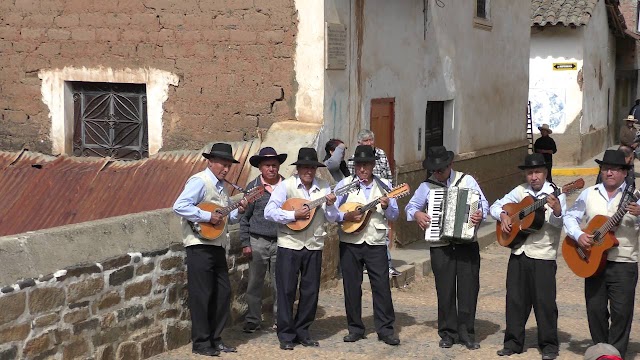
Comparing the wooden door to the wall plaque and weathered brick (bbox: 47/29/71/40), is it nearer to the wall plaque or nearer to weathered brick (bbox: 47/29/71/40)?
the wall plaque

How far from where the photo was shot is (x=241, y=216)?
958cm

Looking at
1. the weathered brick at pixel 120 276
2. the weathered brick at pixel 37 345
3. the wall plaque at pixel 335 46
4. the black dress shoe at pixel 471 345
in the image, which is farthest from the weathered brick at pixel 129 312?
the wall plaque at pixel 335 46

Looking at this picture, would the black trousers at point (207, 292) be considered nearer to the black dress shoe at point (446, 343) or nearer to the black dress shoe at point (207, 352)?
the black dress shoe at point (207, 352)

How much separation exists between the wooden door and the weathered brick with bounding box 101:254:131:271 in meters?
5.70

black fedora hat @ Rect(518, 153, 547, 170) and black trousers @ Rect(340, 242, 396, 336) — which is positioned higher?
black fedora hat @ Rect(518, 153, 547, 170)

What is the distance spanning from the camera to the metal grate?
1314 centimetres

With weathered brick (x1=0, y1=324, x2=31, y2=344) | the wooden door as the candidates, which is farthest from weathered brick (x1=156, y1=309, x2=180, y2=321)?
the wooden door

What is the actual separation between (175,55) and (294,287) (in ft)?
14.5

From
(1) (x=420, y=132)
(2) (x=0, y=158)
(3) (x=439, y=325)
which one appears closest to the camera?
(3) (x=439, y=325)

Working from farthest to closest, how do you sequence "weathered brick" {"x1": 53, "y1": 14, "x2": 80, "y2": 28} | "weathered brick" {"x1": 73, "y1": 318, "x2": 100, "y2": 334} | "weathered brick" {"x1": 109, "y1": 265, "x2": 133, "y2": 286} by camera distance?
"weathered brick" {"x1": 53, "y1": 14, "x2": 80, "y2": 28} → "weathered brick" {"x1": 109, "y1": 265, "x2": 133, "y2": 286} → "weathered brick" {"x1": 73, "y1": 318, "x2": 100, "y2": 334}

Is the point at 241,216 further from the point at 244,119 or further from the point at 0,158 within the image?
the point at 0,158

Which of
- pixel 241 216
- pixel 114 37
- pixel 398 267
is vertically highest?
pixel 114 37

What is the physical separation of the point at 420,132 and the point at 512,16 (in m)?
5.05

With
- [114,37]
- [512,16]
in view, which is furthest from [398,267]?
[512,16]
